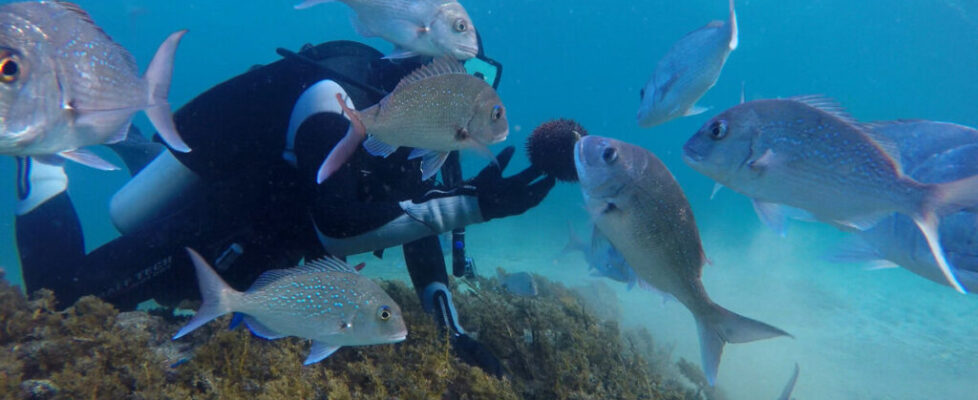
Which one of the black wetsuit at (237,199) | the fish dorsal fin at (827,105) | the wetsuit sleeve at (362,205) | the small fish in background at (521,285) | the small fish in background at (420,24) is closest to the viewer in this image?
the fish dorsal fin at (827,105)

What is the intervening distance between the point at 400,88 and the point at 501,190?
146cm

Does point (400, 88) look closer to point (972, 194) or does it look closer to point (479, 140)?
point (479, 140)

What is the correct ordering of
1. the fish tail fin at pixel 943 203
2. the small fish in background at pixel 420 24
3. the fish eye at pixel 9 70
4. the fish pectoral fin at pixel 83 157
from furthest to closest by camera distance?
1. the small fish in background at pixel 420 24
2. the fish tail fin at pixel 943 203
3. the fish pectoral fin at pixel 83 157
4. the fish eye at pixel 9 70

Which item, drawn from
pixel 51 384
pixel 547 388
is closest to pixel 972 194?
pixel 547 388

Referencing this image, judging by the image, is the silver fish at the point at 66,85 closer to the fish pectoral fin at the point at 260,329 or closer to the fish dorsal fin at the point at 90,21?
the fish dorsal fin at the point at 90,21

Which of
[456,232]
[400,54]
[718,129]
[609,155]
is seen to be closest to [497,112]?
[609,155]

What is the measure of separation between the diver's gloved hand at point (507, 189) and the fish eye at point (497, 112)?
3.15ft

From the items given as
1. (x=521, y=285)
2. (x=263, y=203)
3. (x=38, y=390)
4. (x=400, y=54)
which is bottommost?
(x=521, y=285)

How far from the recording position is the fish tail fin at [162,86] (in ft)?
5.57

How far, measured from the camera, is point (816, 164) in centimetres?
183

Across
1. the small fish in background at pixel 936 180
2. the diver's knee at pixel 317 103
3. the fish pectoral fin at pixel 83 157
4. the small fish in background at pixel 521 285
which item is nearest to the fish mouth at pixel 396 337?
the fish pectoral fin at pixel 83 157

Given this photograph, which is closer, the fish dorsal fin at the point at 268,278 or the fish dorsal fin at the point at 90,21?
the fish dorsal fin at the point at 90,21

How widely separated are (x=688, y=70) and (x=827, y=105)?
79 cm

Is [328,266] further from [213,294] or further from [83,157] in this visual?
[83,157]
